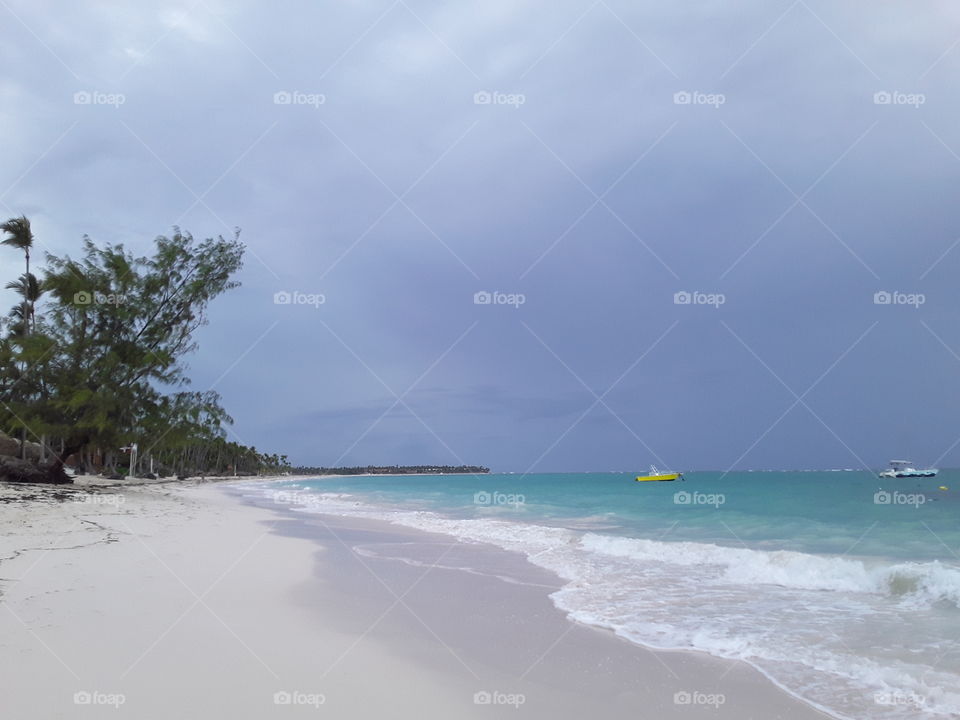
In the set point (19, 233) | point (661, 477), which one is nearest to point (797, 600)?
point (19, 233)

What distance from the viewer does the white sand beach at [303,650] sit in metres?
4.50

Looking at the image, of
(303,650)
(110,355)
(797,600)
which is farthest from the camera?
(110,355)

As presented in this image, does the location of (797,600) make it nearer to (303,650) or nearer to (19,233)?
(303,650)

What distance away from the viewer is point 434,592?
923cm

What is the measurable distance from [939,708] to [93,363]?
26.9m

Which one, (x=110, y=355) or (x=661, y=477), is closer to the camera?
(x=110, y=355)

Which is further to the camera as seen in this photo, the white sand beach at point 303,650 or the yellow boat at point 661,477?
the yellow boat at point 661,477

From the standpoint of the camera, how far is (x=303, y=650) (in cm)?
568

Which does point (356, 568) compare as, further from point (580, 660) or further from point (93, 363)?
point (93, 363)

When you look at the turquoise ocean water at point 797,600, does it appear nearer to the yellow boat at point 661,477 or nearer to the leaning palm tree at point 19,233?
the leaning palm tree at point 19,233

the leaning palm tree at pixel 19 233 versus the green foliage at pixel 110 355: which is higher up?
the leaning palm tree at pixel 19 233

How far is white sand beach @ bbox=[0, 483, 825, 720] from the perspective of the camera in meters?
4.50

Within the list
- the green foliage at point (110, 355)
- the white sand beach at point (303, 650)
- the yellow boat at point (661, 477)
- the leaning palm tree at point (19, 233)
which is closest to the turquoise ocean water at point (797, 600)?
the white sand beach at point (303, 650)

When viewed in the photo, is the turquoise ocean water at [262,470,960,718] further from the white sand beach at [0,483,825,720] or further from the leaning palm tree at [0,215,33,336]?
the leaning palm tree at [0,215,33,336]
